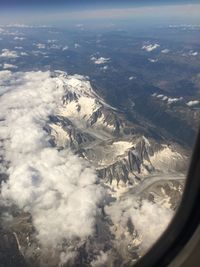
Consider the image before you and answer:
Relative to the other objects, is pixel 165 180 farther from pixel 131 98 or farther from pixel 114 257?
pixel 131 98

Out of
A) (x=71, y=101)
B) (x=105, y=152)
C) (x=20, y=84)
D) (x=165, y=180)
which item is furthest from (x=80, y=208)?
(x=20, y=84)

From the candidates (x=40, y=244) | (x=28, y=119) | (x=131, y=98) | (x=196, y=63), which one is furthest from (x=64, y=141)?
(x=196, y=63)

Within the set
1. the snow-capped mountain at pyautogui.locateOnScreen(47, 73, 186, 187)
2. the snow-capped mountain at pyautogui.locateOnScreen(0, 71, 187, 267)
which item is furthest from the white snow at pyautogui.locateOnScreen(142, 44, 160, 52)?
the snow-capped mountain at pyautogui.locateOnScreen(0, 71, 187, 267)

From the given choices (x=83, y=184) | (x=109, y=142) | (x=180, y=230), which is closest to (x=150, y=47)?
(x=109, y=142)

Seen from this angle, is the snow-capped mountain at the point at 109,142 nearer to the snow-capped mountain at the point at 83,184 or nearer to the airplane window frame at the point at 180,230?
the snow-capped mountain at the point at 83,184

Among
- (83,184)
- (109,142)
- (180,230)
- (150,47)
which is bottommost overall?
(109,142)

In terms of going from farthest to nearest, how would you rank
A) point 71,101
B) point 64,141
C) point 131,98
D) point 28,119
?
1. point 71,101
2. point 131,98
3. point 28,119
4. point 64,141

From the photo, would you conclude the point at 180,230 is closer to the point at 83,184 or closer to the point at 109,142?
the point at 83,184

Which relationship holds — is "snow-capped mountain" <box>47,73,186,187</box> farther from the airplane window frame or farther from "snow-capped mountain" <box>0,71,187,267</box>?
the airplane window frame

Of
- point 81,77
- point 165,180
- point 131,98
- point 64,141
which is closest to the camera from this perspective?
point 165,180

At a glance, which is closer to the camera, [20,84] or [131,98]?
[131,98]
